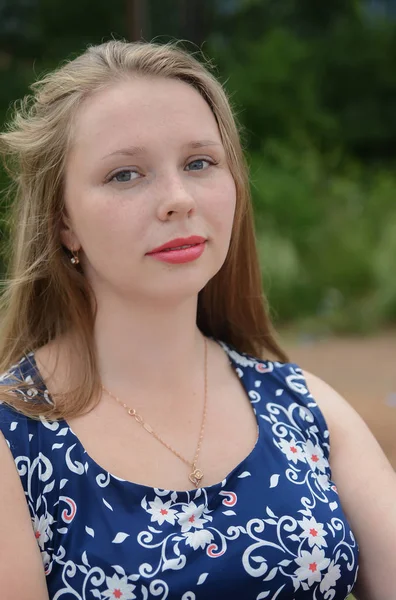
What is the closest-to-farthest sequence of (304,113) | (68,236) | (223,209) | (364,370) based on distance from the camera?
(223,209), (68,236), (364,370), (304,113)

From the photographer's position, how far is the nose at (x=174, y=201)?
1753 mm

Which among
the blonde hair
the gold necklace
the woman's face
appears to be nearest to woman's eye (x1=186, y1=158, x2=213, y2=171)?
the woman's face

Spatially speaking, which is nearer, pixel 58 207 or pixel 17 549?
pixel 17 549

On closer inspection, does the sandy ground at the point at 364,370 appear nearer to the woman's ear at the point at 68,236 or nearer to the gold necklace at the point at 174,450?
the gold necklace at the point at 174,450

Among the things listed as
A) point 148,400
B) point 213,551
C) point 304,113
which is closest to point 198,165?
point 148,400

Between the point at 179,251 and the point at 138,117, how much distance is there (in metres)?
0.29

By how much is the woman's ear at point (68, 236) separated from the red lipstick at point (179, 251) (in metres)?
0.27

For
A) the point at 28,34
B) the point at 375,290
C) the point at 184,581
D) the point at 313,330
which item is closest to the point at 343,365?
the point at 313,330

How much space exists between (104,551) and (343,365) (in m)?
4.39

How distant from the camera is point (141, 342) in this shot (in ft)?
6.38

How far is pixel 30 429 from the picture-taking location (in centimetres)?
176

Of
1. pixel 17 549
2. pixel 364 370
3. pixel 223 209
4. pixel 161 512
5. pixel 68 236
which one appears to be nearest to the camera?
pixel 17 549

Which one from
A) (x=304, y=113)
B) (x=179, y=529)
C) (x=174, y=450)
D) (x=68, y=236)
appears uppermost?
(x=304, y=113)

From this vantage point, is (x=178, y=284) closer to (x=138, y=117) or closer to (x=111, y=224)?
(x=111, y=224)
